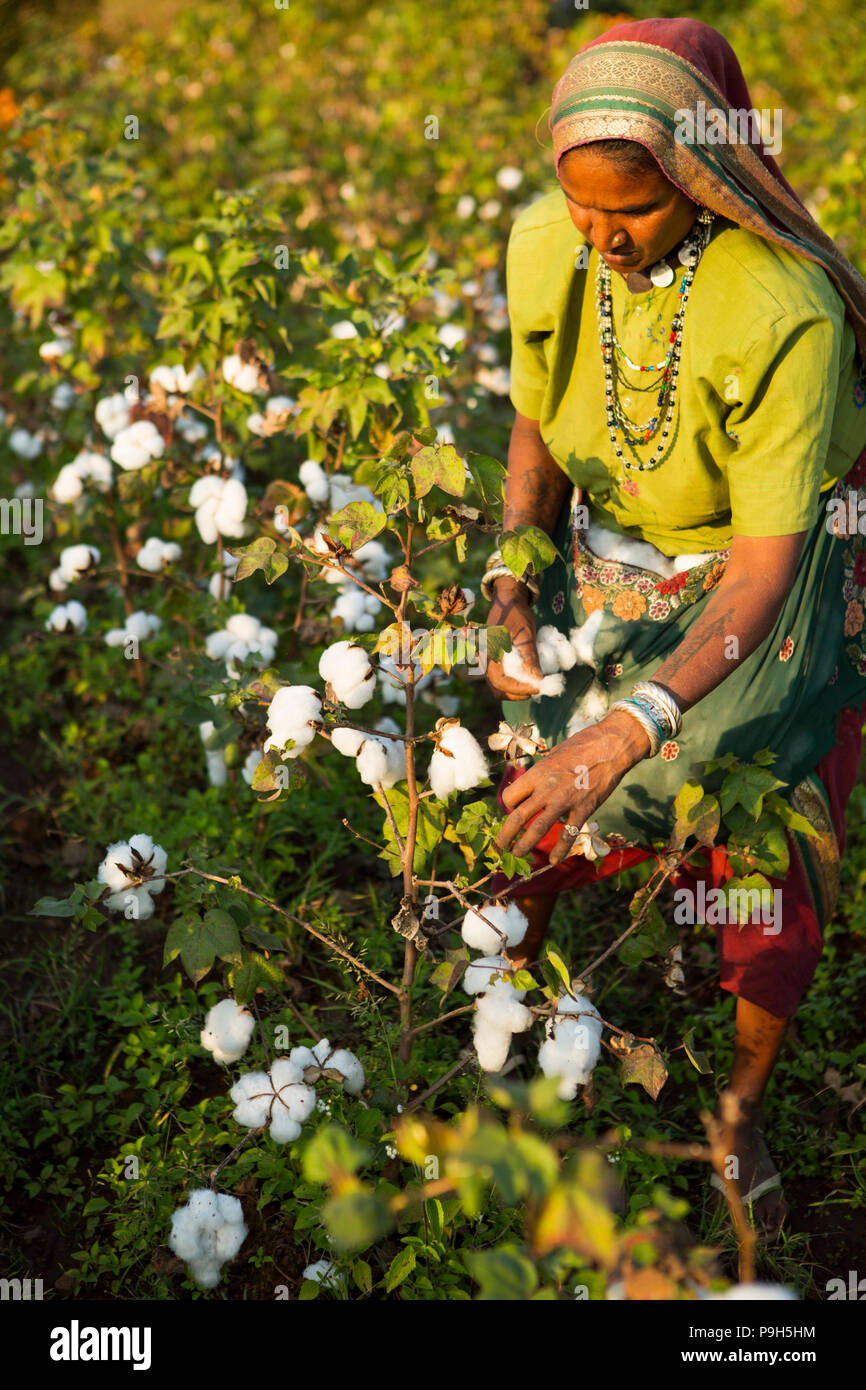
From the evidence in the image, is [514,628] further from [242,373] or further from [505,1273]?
[505,1273]

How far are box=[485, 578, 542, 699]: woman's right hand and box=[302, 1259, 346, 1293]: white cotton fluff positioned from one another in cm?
95

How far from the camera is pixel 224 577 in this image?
9.31 feet

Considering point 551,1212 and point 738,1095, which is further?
point 738,1095

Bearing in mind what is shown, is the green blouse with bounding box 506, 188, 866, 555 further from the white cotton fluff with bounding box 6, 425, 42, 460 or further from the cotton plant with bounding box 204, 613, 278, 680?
the white cotton fluff with bounding box 6, 425, 42, 460

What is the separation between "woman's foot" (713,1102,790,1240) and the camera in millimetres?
2150

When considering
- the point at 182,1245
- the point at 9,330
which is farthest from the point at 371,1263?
the point at 9,330

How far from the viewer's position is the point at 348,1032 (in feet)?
7.97

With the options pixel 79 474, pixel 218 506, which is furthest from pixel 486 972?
pixel 79 474

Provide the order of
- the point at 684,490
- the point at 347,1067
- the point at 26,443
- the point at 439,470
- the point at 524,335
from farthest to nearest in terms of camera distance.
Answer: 1. the point at 26,443
2. the point at 524,335
3. the point at 684,490
4. the point at 347,1067
5. the point at 439,470

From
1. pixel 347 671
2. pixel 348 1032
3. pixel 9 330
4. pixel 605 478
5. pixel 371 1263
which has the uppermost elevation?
pixel 9 330

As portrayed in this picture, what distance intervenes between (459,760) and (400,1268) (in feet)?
2.59

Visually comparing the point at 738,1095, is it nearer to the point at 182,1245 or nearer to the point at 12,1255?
the point at 182,1245

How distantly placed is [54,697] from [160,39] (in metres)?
5.76

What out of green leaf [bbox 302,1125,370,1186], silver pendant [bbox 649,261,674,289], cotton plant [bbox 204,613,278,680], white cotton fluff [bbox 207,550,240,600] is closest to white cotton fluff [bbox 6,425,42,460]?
white cotton fluff [bbox 207,550,240,600]
